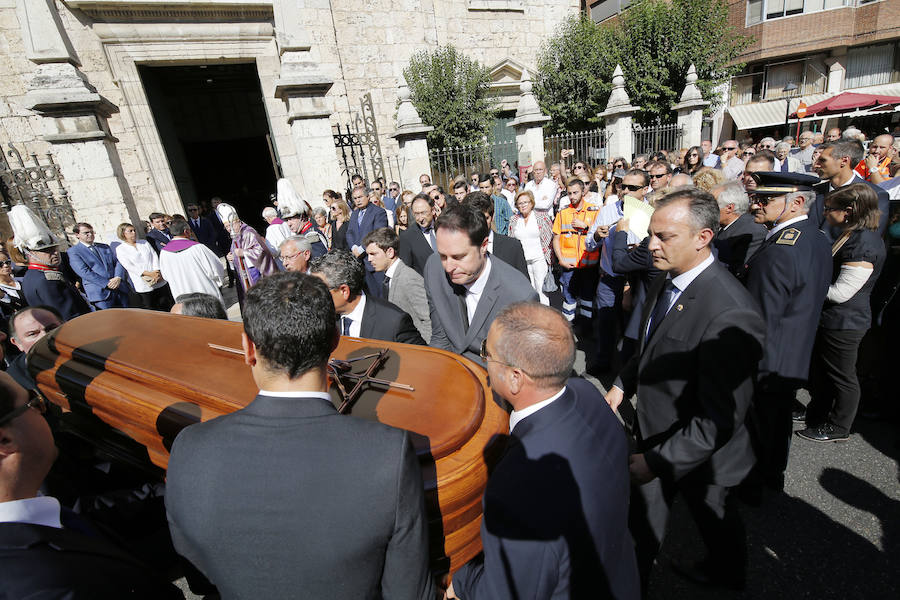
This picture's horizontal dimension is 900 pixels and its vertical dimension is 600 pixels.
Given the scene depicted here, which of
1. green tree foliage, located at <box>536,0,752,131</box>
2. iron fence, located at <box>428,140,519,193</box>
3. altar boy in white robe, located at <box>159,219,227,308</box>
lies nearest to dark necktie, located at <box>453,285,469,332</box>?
altar boy in white robe, located at <box>159,219,227,308</box>

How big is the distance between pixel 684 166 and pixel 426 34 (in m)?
8.30

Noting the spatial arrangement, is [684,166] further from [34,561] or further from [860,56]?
[860,56]

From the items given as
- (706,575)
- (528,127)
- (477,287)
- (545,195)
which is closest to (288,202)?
(545,195)

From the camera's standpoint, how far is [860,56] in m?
20.8

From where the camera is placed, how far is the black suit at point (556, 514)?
1.04 metres

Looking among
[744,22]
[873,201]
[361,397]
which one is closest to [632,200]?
[873,201]

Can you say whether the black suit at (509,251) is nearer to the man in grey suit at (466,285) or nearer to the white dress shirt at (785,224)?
the man in grey suit at (466,285)

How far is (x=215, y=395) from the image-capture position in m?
1.51

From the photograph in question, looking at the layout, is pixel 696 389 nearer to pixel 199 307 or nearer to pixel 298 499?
pixel 298 499

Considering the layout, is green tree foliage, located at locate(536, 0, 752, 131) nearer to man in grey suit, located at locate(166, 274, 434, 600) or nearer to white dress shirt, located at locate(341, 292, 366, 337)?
white dress shirt, located at locate(341, 292, 366, 337)

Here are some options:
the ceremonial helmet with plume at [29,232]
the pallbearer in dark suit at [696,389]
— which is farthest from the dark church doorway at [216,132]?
the pallbearer in dark suit at [696,389]

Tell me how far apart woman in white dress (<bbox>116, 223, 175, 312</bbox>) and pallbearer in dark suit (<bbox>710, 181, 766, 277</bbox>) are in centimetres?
636

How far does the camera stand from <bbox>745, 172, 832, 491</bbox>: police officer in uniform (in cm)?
222

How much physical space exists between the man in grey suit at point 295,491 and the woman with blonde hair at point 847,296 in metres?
3.08
